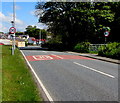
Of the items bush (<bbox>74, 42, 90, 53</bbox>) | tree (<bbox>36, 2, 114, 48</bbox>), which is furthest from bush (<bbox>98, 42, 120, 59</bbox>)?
tree (<bbox>36, 2, 114, 48</bbox>)

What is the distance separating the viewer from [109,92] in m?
6.60

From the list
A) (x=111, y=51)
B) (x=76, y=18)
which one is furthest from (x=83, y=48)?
(x=111, y=51)

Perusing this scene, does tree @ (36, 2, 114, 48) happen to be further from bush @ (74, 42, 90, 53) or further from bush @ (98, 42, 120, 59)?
bush @ (98, 42, 120, 59)

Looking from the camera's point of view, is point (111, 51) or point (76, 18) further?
point (76, 18)

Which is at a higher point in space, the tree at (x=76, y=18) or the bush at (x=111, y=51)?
the tree at (x=76, y=18)

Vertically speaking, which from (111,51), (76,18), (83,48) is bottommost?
(83,48)

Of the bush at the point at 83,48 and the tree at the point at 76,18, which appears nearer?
the bush at the point at 83,48

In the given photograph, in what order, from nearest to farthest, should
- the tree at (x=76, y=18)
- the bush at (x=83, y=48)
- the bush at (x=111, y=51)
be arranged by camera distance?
1. the bush at (x=111, y=51)
2. the bush at (x=83, y=48)
3. the tree at (x=76, y=18)

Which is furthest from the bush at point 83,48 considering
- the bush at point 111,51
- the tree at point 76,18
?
the bush at point 111,51

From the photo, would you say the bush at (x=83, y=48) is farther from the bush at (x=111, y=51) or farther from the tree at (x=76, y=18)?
the bush at (x=111, y=51)

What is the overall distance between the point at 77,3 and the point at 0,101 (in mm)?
29500

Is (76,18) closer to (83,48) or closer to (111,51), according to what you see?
(83,48)

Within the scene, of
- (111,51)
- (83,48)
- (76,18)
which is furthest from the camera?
(76,18)

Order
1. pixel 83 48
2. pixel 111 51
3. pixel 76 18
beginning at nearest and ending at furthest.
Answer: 1. pixel 111 51
2. pixel 83 48
3. pixel 76 18
